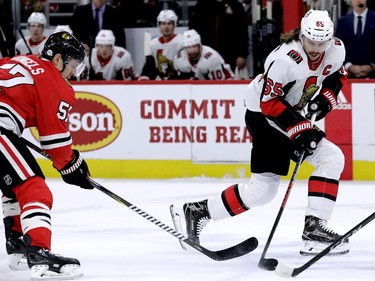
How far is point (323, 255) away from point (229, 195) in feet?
2.23

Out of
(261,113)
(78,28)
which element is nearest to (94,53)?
(78,28)

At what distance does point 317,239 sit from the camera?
4.71m

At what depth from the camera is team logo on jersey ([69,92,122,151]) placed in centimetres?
755

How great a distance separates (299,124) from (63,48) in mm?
1042

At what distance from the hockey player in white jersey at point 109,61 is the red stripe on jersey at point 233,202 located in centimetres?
347

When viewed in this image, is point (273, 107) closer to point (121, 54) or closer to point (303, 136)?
point (303, 136)

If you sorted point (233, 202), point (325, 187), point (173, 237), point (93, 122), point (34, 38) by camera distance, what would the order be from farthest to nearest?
point (34, 38) < point (93, 122) < point (173, 237) < point (233, 202) < point (325, 187)

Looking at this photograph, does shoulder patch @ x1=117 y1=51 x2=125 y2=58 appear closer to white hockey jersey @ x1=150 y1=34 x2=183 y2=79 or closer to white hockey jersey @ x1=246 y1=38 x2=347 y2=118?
white hockey jersey @ x1=150 y1=34 x2=183 y2=79

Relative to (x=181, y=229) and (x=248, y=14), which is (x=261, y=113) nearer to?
(x=181, y=229)

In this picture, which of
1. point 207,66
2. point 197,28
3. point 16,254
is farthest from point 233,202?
point 197,28

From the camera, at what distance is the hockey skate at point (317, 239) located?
4.70 metres

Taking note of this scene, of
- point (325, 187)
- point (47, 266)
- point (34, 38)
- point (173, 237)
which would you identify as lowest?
point (173, 237)

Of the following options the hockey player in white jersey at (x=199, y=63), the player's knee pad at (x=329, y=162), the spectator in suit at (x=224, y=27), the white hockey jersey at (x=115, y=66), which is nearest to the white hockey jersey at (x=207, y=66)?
the hockey player in white jersey at (x=199, y=63)

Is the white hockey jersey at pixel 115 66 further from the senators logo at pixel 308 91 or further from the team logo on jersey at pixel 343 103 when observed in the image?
the senators logo at pixel 308 91
